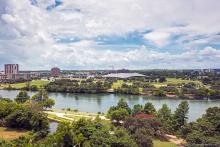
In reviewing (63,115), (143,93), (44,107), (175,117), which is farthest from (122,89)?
(175,117)

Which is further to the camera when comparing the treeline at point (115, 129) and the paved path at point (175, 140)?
the paved path at point (175, 140)

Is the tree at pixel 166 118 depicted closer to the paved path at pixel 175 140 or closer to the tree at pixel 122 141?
the paved path at pixel 175 140

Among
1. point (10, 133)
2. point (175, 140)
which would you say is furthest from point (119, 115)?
point (10, 133)

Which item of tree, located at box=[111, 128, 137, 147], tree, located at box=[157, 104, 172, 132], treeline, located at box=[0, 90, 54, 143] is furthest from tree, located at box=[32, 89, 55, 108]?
tree, located at box=[111, 128, 137, 147]

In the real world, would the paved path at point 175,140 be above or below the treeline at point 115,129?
below

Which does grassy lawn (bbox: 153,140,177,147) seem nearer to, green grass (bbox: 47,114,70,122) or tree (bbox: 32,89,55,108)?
green grass (bbox: 47,114,70,122)

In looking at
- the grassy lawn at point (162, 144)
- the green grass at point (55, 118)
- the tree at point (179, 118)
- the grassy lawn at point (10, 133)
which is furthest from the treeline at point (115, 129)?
the green grass at point (55, 118)

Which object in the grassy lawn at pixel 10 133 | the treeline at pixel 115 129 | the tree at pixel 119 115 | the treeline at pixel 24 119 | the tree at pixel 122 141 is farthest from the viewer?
the tree at pixel 119 115

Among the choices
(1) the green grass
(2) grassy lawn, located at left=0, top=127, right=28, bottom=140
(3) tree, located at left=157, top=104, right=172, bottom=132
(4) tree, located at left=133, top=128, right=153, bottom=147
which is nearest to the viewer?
(4) tree, located at left=133, top=128, right=153, bottom=147

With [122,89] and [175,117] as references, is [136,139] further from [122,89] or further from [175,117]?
[122,89]

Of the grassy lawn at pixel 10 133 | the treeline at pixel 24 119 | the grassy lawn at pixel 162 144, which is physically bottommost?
the grassy lawn at pixel 10 133

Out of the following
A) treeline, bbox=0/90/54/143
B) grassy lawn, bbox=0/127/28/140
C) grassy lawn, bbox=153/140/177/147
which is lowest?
grassy lawn, bbox=0/127/28/140
